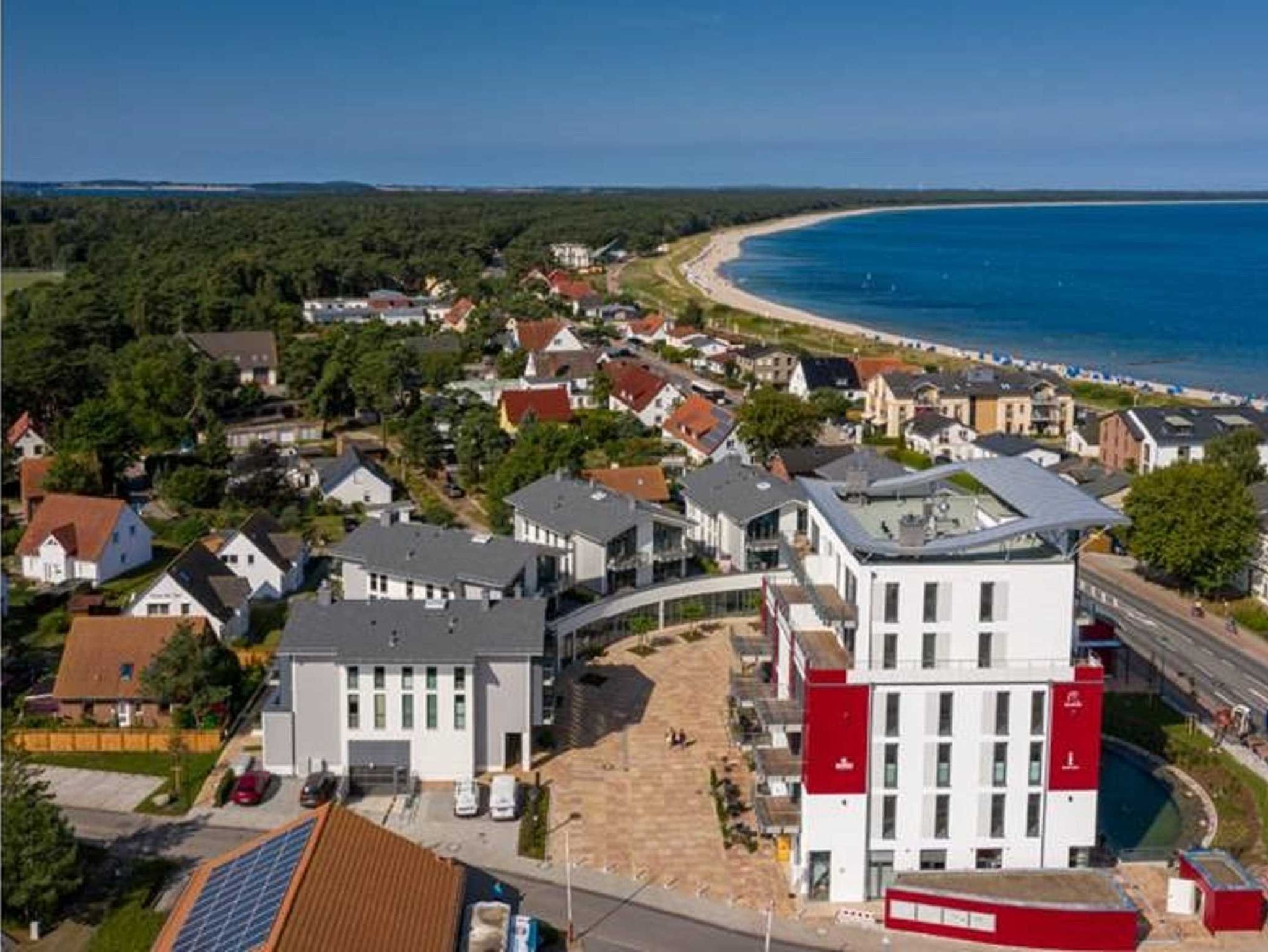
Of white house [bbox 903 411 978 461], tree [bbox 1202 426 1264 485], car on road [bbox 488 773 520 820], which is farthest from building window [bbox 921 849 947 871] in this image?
white house [bbox 903 411 978 461]

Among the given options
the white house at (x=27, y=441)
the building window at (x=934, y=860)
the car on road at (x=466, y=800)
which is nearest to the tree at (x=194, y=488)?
the white house at (x=27, y=441)

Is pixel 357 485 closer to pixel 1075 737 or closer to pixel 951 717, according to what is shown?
pixel 951 717

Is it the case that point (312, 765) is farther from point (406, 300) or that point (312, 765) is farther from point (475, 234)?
point (475, 234)

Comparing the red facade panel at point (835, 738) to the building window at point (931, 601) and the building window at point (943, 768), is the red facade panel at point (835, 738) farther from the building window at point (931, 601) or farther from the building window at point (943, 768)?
the building window at point (931, 601)

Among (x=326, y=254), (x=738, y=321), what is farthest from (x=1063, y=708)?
(x=326, y=254)

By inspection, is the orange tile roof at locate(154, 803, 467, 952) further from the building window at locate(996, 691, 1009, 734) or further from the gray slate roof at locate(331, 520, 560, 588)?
the gray slate roof at locate(331, 520, 560, 588)

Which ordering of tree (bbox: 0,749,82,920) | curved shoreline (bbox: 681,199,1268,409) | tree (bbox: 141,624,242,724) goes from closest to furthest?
tree (bbox: 0,749,82,920)
tree (bbox: 141,624,242,724)
curved shoreline (bbox: 681,199,1268,409)

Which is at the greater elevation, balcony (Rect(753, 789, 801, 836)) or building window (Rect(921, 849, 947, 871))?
balcony (Rect(753, 789, 801, 836))
